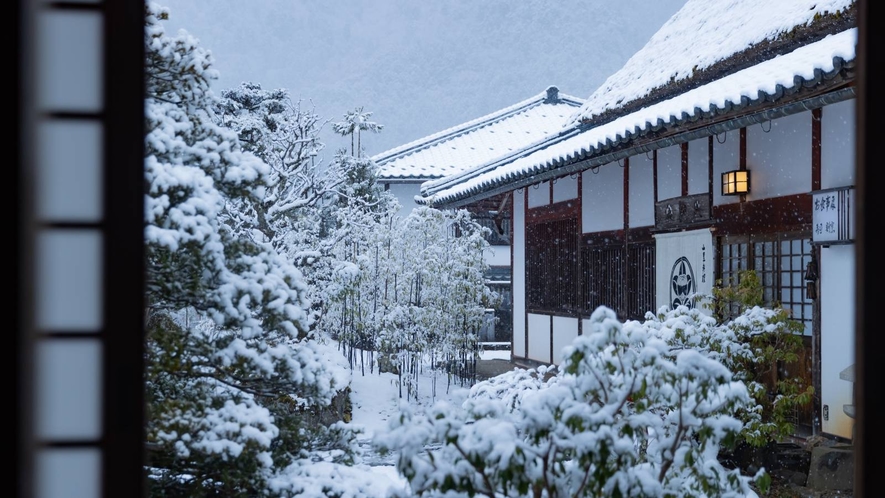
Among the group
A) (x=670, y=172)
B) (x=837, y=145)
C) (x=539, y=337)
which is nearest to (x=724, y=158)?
(x=670, y=172)

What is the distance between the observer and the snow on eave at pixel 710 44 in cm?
680

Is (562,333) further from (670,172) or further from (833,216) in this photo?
(833,216)

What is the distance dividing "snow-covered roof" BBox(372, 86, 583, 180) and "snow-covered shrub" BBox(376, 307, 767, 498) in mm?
17962

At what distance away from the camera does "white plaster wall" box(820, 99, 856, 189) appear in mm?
5613

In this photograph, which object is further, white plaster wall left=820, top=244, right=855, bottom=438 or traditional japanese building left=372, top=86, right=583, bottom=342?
traditional japanese building left=372, top=86, right=583, bottom=342

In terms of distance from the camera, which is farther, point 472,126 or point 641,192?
point 472,126

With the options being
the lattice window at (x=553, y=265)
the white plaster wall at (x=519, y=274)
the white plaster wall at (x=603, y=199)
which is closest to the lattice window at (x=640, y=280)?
the white plaster wall at (x=603, y=199)

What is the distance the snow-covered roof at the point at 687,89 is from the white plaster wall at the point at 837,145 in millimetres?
473

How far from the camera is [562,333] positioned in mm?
10398

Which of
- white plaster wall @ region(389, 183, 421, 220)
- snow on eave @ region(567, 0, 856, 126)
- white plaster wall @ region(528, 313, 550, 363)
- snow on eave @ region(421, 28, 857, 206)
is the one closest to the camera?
snow on eave @ region(421, 28, 857, 206)

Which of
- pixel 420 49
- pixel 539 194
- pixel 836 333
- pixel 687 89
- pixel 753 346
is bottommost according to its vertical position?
pixel 753 346

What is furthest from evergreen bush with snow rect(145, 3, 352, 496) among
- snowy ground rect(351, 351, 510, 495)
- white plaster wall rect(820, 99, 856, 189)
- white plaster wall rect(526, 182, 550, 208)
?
white plaster wall rect(526, 182, 550, 208)

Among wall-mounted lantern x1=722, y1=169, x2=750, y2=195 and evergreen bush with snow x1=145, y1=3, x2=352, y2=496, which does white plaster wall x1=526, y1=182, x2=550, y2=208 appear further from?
evergreen bush with snow x1=145, y1=3, x2=352, y2=496

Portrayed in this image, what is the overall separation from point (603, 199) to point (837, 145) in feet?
11.9
